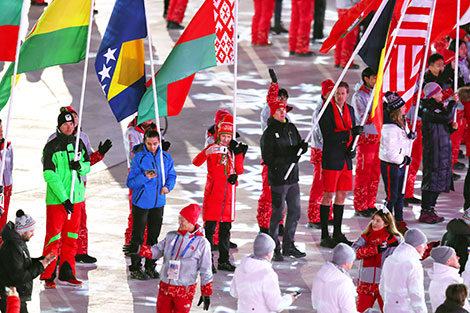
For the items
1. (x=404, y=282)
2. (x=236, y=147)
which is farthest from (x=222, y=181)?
(x=404, y=282)

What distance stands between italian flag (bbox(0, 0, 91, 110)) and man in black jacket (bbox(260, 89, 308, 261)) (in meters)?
2.58

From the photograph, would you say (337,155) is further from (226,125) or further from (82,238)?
(82,238)

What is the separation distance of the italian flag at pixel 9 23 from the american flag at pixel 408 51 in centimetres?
494

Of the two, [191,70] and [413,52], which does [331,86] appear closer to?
[413,52]

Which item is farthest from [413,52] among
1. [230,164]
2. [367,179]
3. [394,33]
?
[230,164]

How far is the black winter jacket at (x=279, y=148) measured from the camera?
1321 cm

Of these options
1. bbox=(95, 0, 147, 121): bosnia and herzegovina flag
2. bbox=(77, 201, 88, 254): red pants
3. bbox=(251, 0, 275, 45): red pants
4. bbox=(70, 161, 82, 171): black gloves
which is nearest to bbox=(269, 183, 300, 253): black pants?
bbox=(95, 0, 147, 121): bosnia and herzegovina flag

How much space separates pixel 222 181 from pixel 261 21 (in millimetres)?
12371

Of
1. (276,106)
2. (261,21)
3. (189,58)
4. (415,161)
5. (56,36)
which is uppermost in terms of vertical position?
(56,36)

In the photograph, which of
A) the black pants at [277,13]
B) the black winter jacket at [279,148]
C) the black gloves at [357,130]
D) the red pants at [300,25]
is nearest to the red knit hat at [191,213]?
the black winter jacket at [279,148]

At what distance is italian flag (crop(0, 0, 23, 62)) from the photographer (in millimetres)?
11484

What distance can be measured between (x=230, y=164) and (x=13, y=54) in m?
2.96

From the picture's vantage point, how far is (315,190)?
14.6 m

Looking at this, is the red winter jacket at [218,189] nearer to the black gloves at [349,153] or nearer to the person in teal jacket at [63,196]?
the person in teal jacket at [63,196]
